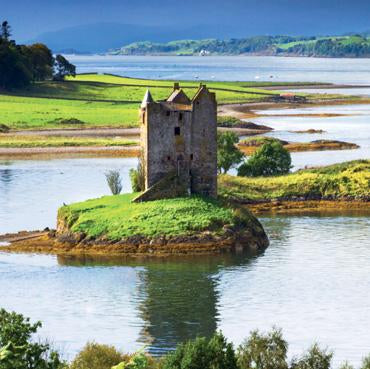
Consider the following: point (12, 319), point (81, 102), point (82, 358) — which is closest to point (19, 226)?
point (82, 358)

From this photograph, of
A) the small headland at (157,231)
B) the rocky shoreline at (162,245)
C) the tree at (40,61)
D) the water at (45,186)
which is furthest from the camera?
the tree at (40,61)

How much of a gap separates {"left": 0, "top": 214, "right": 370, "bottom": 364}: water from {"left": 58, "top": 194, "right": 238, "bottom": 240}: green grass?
268 cm

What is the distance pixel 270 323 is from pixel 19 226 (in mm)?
28435

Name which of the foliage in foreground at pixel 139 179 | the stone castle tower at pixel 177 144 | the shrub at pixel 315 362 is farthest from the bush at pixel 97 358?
the foliage in foreground at pixel 139 179

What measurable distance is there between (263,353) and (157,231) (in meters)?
28.3

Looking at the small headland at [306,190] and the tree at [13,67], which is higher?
the tree at [13,67]

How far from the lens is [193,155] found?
242 feet

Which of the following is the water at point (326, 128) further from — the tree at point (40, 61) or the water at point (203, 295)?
the water at point (203, 295)

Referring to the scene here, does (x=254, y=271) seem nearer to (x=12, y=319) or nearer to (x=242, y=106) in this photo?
(x=12, y=319)

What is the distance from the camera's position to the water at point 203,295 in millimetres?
50531

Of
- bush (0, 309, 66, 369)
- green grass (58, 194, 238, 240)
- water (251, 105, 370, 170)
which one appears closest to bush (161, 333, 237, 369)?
bush (0, 309, 66, 369)

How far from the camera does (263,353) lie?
41.2m

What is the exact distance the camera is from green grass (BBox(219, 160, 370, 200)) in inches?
3386

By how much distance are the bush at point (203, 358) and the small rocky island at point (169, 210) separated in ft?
101
